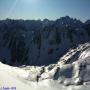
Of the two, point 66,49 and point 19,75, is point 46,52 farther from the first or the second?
point 19,75

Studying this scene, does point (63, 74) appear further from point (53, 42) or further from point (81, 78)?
point (53, 42)

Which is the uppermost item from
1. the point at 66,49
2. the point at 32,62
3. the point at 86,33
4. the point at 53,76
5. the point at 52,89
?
the point at 86,33

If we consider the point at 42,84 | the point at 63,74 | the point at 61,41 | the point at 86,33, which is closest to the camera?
the point at 42,84

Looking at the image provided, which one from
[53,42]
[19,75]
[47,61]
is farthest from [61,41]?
[19,75]

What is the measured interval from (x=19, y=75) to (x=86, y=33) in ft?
631

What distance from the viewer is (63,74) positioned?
34.0 feet

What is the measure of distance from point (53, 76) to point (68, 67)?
1.06 m

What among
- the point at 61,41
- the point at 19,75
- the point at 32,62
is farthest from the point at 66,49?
the point at 19,75

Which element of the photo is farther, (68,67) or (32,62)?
(32,62)

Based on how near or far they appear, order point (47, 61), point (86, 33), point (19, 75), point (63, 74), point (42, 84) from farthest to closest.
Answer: point (86, 33) < point (47, 61) < point (19, 75) < point (63, 74) < point (42, 84)

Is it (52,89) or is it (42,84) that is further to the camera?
(42,84)

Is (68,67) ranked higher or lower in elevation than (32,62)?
lower

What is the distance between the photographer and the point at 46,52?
182 m

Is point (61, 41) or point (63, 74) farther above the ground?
point (61, 41)
